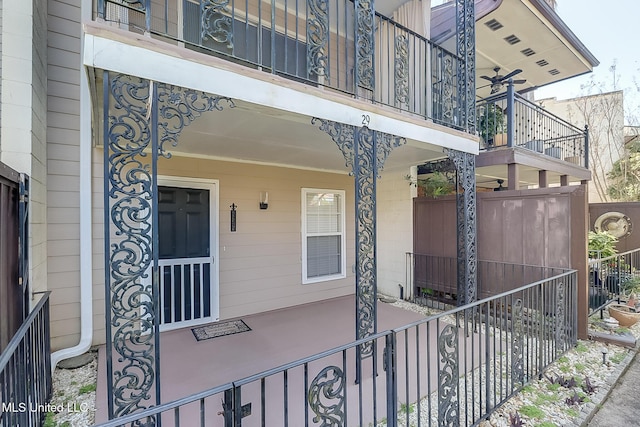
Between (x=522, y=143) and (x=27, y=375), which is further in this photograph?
(x=522, y=143)

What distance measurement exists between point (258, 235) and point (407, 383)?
11.1ft

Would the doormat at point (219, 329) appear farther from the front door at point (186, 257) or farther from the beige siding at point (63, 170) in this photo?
the beige siding at point (63, 170)

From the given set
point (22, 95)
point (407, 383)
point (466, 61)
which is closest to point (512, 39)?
point (466, 61)

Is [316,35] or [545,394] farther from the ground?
[316,35]

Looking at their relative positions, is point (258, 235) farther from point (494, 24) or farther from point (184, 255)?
point (494, 24)

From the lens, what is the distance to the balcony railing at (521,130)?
5379 millimetres

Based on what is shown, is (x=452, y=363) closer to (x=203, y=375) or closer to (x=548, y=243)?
(x=203, y=375)

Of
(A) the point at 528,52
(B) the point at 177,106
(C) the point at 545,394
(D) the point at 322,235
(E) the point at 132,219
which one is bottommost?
(C) the point at 545,394

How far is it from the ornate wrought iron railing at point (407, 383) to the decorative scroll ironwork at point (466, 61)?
2.39 meters

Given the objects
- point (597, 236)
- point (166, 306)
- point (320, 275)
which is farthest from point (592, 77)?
point (166, 306)

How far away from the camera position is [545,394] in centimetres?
283

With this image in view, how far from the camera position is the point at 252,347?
145 inches

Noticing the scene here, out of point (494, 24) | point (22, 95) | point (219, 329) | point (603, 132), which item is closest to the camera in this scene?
point (22, 95)

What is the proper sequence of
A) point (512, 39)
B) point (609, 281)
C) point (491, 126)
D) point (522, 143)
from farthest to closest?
1. point (512, 39)
2. point (522, 143)
3. point (491, 126)
4. point (609, 281)
